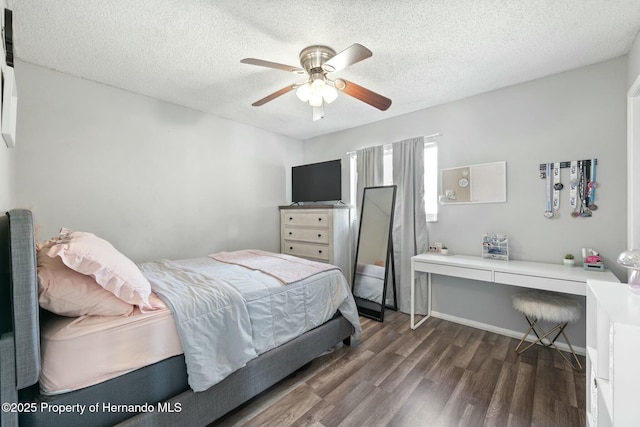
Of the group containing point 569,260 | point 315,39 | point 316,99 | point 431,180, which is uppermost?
point 315,39

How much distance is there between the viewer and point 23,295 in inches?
37.1

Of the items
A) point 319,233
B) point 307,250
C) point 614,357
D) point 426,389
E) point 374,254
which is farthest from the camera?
point 307,250

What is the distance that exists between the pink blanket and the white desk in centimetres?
111

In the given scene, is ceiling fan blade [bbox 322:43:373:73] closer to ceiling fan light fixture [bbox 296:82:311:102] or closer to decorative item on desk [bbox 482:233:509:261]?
ceiling fan light fixture [bbox 296:82:311:102]

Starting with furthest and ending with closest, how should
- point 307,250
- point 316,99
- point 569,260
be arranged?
point 307,250 < point 569,260 < point 316,99

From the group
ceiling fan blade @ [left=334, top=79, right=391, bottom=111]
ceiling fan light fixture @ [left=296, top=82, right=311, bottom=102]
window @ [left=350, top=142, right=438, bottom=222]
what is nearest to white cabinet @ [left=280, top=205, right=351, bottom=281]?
window @ [left=350, top=142, right=438, bottom=222]

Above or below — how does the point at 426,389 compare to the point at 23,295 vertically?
below

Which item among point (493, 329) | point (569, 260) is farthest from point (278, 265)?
point (569, 260)

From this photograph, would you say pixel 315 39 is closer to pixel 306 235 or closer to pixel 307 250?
pixel 306 235

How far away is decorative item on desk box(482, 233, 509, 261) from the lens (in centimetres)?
256

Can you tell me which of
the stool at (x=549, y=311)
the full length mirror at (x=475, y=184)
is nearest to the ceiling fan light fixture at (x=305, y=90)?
the full length mirror at (x=475, y=184)

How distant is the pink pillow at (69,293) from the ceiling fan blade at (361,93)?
1882mm

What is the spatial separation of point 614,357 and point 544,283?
4.25ft

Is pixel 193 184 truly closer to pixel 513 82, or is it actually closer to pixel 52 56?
pixel 52 56
